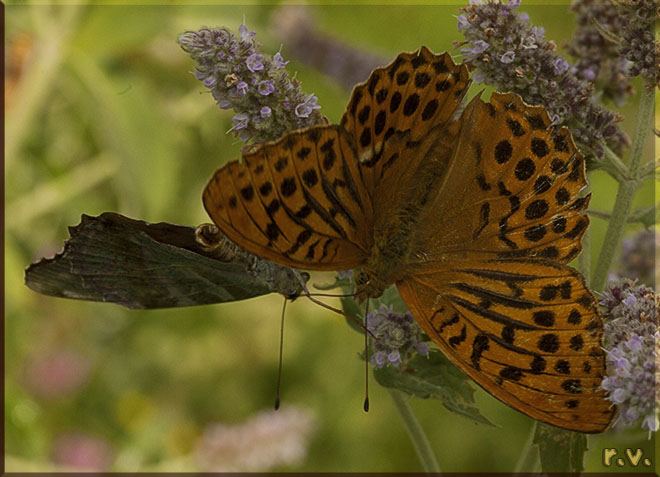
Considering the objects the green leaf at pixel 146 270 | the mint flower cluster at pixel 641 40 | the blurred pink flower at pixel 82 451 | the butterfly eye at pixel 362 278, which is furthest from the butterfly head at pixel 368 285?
the blurred pink flower at pixel 82 451

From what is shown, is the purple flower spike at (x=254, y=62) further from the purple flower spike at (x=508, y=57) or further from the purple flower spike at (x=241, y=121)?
the purple flower spike at (x=508, y=57)

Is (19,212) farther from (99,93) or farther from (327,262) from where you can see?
(327,262)

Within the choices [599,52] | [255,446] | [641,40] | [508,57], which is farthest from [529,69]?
[255,446]

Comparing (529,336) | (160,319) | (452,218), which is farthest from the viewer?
(160,319)

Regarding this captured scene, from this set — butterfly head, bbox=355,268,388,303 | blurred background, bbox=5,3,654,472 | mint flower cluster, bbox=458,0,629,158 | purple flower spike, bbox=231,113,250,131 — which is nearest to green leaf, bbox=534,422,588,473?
butterfly head, bbox=355,268,388,303

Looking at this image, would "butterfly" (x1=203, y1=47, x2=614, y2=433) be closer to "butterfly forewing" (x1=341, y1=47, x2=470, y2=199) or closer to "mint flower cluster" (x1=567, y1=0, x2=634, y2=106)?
"butterfly forewing" (x1=341, y1=47, x2=470, y2=199)

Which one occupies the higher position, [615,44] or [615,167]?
[615,44]

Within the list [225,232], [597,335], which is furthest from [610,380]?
[225,232]

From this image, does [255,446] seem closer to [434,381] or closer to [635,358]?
[434,381]
